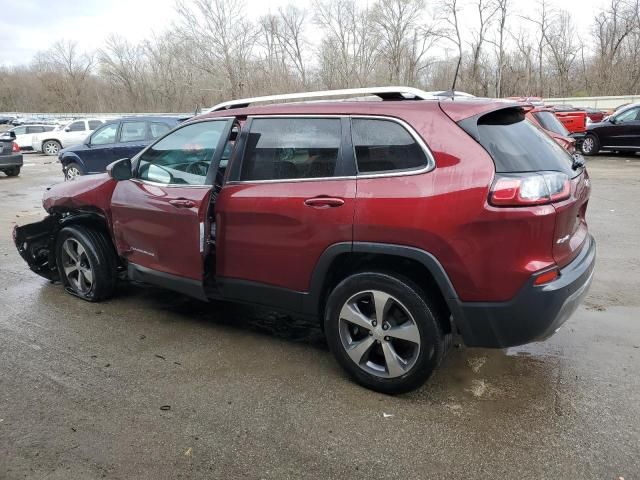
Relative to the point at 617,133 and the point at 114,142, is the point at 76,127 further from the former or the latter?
the point at 617,133

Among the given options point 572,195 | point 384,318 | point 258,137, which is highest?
point 258,137

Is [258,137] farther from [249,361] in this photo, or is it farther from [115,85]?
[115,85]

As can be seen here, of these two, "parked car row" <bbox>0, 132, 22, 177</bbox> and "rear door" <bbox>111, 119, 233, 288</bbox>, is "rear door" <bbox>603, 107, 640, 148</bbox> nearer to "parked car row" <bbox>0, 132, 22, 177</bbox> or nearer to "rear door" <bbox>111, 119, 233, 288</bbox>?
"rear door" <bbox>111, 119, 233, 288</bbox>

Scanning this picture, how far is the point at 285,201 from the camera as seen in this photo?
3369 millimetres

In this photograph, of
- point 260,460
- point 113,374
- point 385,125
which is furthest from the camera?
point 113,374

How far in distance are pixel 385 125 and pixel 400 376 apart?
59.7 inches

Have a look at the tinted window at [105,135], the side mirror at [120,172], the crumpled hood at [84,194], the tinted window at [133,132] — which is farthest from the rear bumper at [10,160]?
the side mirror at [120,172]

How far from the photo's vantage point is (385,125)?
3.13m

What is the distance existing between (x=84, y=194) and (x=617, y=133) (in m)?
16.8

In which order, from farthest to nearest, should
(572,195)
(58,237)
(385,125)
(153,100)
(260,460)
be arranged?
(153,100) < (58,237) < (385,125) < (572,195) < (260,460)

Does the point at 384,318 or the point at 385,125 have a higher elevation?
the point at 385,125

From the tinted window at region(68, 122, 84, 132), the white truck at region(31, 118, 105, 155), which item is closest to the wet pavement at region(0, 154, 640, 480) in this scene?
the white truck at region(31, 118, 105, 155)

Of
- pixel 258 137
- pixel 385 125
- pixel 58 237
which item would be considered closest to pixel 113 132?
pixel 58 237

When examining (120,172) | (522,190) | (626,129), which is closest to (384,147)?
(522,190)
